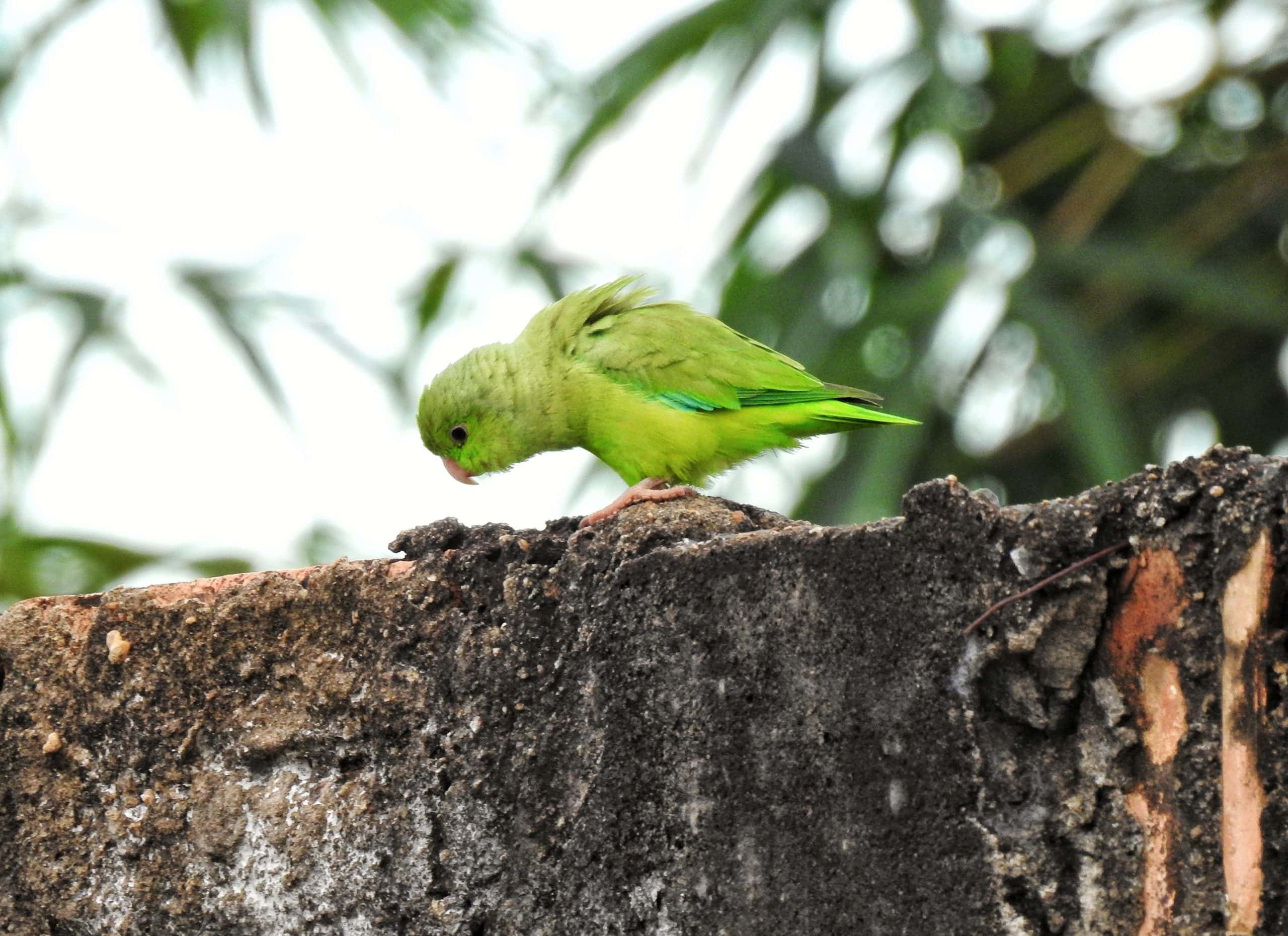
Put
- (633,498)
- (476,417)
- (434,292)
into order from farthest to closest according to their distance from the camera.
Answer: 1. (434,292)
2. (476,417)
3. (633,498)

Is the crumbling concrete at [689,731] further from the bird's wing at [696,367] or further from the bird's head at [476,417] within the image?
the bird's head at [476,417]

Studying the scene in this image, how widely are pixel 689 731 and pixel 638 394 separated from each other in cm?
187

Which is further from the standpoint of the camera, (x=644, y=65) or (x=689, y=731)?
(x=644, y=65)

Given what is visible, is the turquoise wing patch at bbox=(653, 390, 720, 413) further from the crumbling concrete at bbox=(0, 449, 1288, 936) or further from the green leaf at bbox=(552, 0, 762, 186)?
the green leaf at bbox=(552, 0, 762, 186)

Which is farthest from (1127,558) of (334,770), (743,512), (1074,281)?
(1074,281)

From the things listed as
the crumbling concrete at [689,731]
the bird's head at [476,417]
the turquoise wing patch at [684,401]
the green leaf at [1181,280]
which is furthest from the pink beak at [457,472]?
the green leaf at [1181,280]

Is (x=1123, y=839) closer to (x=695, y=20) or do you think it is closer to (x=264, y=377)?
(x=695, y=20)

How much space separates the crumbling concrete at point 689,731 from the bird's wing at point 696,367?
4.61 ft

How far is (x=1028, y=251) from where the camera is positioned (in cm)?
771

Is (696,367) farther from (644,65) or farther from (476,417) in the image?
(644,65)

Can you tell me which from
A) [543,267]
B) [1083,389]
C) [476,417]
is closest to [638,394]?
[476,417]

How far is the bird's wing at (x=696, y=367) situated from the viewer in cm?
388

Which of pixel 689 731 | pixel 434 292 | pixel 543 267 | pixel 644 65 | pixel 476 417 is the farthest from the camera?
pixel 434 292

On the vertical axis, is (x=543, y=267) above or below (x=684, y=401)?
above
